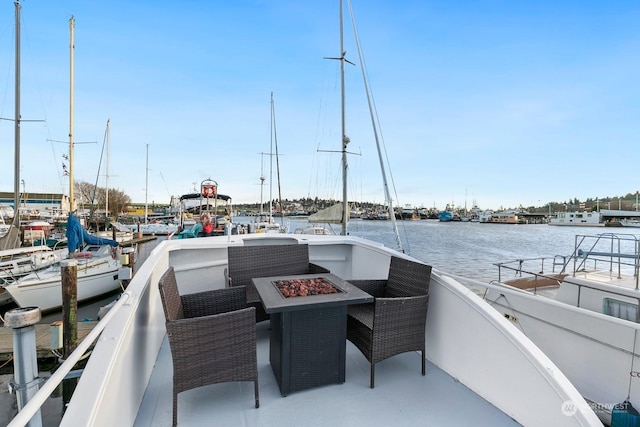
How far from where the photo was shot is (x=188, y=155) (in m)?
16.3

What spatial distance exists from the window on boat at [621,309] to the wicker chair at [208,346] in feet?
14.5

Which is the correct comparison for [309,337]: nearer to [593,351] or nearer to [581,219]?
[593,351]

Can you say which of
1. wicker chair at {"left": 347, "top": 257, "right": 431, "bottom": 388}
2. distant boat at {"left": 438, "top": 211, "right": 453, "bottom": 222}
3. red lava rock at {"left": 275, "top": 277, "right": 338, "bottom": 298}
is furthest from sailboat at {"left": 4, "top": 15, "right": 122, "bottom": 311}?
distant boat at {"left": 438, "top": 211, "right": 453, "bottom": 222}

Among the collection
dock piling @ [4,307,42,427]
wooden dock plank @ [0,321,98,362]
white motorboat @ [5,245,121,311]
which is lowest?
wooden dock plank @ [0,321,98,362]

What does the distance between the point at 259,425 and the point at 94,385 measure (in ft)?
2.95

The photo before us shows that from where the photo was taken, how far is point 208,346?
62.9 inches

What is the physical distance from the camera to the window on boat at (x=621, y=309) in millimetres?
3520

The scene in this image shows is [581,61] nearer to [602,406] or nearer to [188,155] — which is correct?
[602,406]

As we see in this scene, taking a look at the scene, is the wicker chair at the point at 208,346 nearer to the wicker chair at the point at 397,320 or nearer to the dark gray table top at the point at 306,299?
the dark gray table top at the point at 306,299

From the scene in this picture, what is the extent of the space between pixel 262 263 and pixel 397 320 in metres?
1.41

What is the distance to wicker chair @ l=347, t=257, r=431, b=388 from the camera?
6.28 feet

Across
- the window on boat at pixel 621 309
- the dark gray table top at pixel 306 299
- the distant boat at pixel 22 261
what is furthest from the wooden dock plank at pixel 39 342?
the window on boat at pixel 621 309

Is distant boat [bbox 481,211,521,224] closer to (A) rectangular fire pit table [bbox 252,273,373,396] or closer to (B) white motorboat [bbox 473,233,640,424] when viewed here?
(B) white motorboat [bbox 473,233,640,424]

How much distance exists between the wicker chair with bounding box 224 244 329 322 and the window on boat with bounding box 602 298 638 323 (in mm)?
3728
